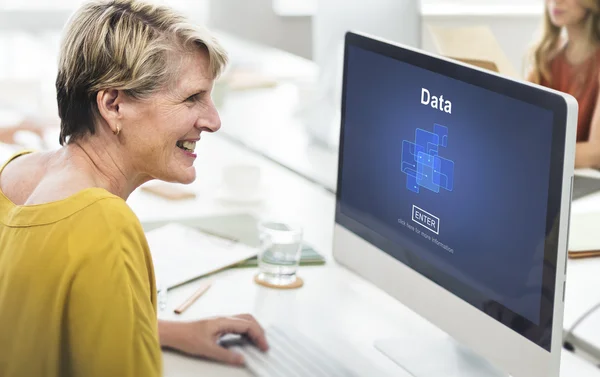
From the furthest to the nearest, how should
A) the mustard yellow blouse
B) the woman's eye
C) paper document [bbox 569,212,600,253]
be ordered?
paper document [bbox 569,212,600,253], the woman's eye, the mustard yellow blouse

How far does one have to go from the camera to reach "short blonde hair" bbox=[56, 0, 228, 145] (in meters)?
1.38

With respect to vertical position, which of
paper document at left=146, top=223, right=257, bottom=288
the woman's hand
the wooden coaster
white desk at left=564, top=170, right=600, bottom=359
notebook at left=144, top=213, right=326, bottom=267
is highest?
the woman's hand

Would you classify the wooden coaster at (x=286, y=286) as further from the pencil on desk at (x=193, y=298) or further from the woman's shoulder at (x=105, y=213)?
the woman's shoulder at (x=105, y=213)

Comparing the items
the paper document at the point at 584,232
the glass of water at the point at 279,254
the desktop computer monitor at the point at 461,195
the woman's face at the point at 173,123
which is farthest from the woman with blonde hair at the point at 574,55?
the woman's face at the point at 173,123

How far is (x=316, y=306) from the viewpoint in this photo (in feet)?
5.98

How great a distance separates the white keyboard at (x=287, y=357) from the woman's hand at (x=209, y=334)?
17mm

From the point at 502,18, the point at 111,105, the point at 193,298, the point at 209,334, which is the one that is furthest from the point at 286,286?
the point at 502,18

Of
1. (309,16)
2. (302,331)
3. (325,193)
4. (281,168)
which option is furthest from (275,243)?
(309,16)

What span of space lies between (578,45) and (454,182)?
2066 millimetres

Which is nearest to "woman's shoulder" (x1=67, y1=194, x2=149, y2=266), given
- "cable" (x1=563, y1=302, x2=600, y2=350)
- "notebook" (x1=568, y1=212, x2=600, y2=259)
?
"cable" (x1=563, y1=302, x2=600, y2=350)

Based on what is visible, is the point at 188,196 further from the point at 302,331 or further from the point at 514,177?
the point at 514,177

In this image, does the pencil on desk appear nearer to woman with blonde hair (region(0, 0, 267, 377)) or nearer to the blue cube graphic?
woman with blonde hair (region(0, 0, 267, 377))

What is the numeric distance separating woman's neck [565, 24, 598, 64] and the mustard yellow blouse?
2.35 metres

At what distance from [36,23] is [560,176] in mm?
3174
